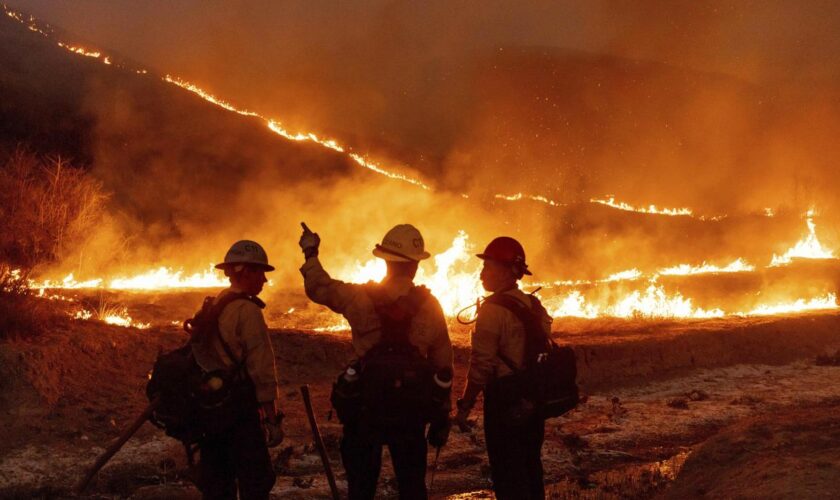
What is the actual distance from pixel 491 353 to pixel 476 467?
4.24 metres

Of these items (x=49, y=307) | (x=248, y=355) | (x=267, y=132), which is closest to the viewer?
(x=248, y=355)

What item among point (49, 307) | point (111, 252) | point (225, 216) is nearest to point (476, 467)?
point (49, 307)

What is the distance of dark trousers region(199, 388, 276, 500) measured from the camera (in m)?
4.32

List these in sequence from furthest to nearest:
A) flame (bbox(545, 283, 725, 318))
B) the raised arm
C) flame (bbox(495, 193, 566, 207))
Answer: flame (bbox(495, 193, 566, 207)) < flame (bbox(545, 283, 725, 318)) < the raised arm

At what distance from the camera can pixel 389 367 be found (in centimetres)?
407

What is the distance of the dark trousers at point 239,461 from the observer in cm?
432

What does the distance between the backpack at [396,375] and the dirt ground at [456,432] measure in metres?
1.96

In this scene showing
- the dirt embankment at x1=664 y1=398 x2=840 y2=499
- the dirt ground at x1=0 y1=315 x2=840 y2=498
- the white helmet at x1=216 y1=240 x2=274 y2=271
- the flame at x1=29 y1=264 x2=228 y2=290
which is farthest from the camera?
the flame at x1=29 y1=264 x2=228 y2=290

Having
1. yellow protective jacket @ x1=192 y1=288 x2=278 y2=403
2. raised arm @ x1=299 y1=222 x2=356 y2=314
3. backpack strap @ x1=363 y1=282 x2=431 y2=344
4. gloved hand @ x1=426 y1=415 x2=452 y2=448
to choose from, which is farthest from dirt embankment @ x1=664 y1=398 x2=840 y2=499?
yellow protective jacket @ x1=192 y1=288 x2=278 y2=403

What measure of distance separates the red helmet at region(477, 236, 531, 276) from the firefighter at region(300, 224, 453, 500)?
0.55m

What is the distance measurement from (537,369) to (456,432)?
559cm

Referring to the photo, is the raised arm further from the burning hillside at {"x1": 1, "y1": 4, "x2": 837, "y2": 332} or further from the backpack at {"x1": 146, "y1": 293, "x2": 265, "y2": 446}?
the burning hillside at {"x1": 1, "y1": 4, "x2": 837, "y2": 332}

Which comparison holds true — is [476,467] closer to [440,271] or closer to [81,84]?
[440,271]

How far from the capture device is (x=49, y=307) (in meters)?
11.5
